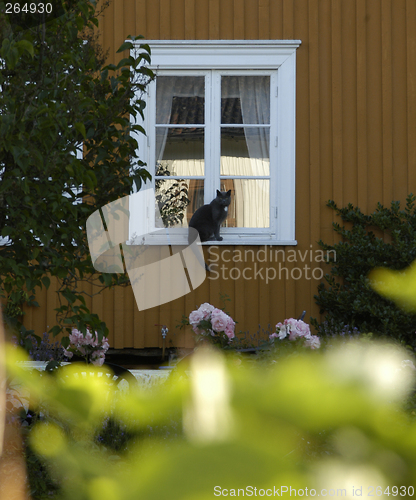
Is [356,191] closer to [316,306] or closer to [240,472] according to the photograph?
[316,306]

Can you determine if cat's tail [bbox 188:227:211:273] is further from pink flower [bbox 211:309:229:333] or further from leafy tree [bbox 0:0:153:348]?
leafy tree [bbox 0:0:153:348]

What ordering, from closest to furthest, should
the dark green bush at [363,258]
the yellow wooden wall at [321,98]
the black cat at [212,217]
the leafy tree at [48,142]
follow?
1. the leafy tree at [48,142]
2. the dark green bush at [363,258]
3. the black cat at [212,217]
4. the yellow wooden wall at [321,98]

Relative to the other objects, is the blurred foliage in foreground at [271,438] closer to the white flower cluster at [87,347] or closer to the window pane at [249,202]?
the white flower cluster at [87,347]

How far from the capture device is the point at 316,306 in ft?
14.0

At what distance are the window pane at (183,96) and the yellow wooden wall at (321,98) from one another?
39 cm

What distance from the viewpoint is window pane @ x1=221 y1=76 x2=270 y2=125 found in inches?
173

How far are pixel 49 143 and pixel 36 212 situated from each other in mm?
234

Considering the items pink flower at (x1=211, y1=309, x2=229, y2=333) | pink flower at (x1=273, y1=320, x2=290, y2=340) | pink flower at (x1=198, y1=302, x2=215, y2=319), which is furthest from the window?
pink flower at (x1=273, y1=320, x2=290, y2=340)

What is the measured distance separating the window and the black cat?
0.58 ft

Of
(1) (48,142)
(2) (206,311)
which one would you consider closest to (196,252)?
(2) (206,311)

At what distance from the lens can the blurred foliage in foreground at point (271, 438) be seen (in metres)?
0.21

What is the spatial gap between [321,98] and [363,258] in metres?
1.55

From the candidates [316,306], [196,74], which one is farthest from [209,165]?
[316,306]

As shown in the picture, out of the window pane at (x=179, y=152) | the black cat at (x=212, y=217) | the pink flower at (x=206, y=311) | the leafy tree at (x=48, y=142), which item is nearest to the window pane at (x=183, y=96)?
the window pane at (x=179, y=152)
